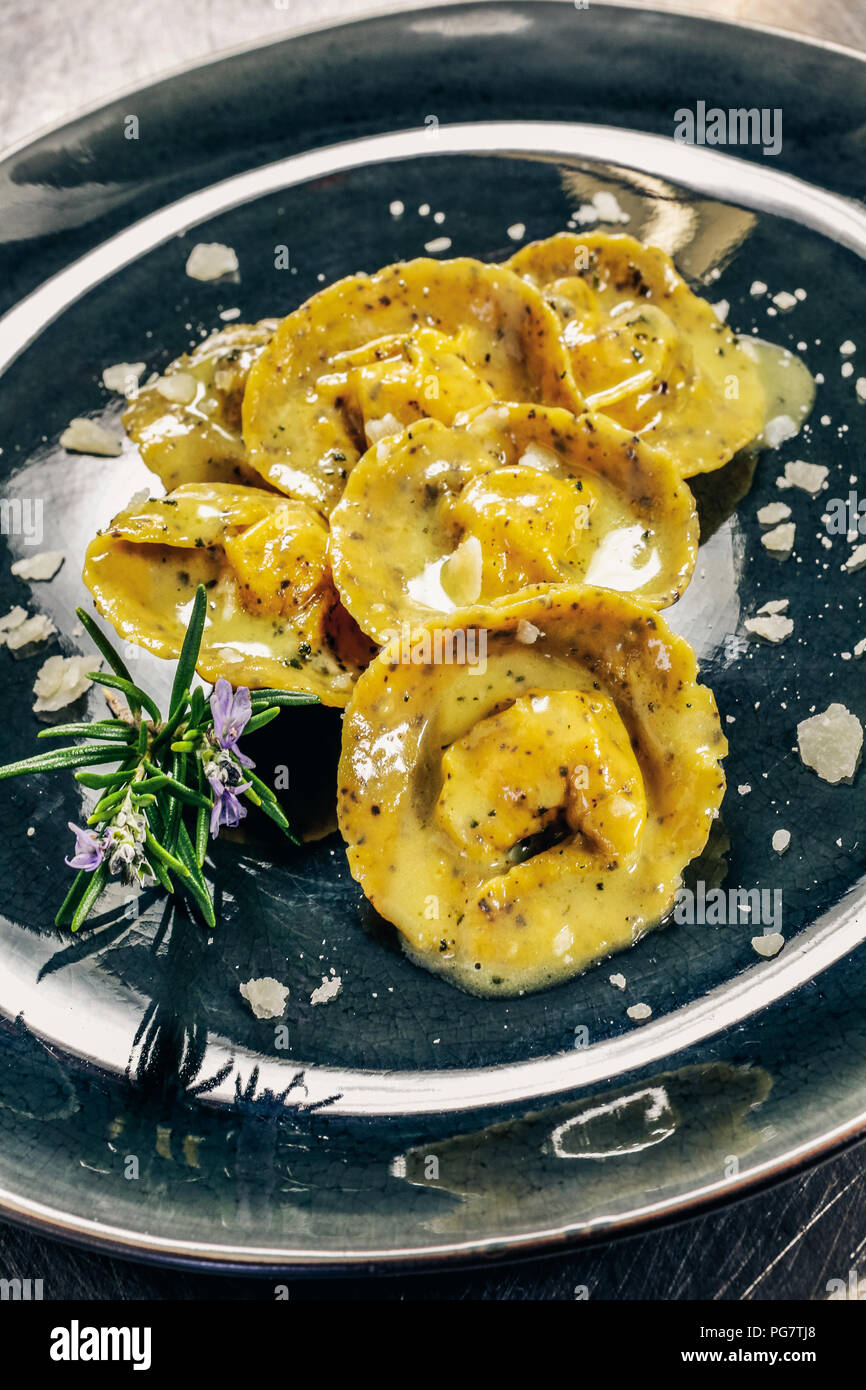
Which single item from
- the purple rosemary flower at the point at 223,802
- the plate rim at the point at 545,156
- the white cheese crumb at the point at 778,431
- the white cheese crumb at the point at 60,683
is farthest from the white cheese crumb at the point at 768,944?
the white cheese crumb at the point at 60,683

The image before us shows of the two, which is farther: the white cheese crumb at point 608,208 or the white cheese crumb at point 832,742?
the white cheese crumb at point 608,208

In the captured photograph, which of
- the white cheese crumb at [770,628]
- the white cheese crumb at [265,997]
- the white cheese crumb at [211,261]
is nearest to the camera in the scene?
the white cheese crumb at [265,997]

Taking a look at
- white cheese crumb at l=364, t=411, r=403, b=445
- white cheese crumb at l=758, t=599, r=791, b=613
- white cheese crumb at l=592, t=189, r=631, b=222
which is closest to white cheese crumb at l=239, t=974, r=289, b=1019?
white cheese crumb at l=364, t=411, r=403, b=445

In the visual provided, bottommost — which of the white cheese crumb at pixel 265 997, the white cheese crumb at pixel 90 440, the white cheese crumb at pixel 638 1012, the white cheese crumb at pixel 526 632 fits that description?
the white cheese crumb at pixel 638 1012

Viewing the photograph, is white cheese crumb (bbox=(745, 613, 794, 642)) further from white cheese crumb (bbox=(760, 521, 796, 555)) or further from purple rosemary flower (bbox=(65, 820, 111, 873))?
purple rosemary flower (bbox=(65, 820, 111, 873))

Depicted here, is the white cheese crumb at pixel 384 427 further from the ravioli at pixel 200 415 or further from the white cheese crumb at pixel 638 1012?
the white cheese crumb at pixel 638 1012

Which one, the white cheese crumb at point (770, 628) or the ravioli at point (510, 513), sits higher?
the ravioli at point (510, 513)

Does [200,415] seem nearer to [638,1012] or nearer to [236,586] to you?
[236,586]
